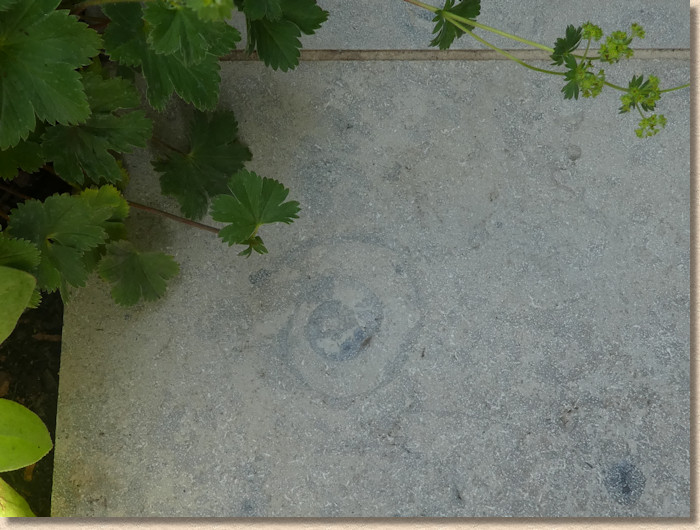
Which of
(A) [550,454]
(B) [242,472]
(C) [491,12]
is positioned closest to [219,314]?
(B) [242,472]

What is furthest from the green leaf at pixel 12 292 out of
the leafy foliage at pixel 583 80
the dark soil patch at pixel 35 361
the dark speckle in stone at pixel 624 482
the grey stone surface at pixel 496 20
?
the dark speckle in stone at pixel 624 482

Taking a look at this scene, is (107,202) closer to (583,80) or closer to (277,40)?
(277,40)

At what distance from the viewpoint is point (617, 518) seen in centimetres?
177

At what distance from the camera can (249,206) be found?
1.50 metres

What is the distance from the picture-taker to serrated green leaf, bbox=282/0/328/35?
4.89ft

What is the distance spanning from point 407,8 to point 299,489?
1373 mm

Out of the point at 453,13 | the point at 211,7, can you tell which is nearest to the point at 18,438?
the point at 211,7

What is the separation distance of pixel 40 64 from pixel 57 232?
380 millimetres

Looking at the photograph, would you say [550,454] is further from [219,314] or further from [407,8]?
[407,8]

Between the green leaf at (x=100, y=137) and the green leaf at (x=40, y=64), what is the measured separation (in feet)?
0.63

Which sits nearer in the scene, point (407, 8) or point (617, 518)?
point (617, 518)

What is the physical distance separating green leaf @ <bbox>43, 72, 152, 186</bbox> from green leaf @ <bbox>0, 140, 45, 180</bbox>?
26mm

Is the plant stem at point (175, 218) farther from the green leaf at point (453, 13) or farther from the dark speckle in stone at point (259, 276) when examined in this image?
the green leaf at point (453, 13)

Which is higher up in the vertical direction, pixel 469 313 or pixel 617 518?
pixel 469 313
